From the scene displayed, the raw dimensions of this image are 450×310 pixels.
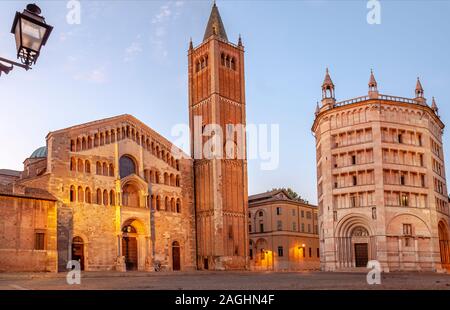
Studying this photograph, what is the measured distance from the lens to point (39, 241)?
43.3m

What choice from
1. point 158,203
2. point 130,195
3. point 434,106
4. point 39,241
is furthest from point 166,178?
point 434,106

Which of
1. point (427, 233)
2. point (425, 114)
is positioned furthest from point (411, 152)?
point (427, 233)

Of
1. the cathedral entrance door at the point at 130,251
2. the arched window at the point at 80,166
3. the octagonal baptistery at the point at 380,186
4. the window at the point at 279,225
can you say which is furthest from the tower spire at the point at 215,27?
the window at the point at 279,225

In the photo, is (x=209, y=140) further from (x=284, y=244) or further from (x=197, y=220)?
(x=284, y=244)

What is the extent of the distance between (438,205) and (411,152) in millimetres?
7202

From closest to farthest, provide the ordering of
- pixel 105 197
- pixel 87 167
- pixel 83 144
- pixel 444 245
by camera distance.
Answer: pixel 87 167
pixel 83 144
pixel 105 197
pixel 444 245

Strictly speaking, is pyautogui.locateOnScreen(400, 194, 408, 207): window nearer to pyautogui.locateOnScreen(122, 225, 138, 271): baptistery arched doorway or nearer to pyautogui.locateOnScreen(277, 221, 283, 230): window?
pyautogui.locateOnScreen(122, 225, 138, 271): baptistery arched doorway

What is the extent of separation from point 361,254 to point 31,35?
1958 inches

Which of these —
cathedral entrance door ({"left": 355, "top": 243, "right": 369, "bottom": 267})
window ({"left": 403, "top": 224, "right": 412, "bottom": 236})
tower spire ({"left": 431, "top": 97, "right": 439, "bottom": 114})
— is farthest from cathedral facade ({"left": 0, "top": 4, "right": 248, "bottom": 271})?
tower spire ({"left": 431, "top": 97, "right": 439, "bottom": 114})

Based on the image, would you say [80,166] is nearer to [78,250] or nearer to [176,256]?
[78,250]

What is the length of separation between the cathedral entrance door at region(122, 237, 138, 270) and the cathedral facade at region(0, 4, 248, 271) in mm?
100

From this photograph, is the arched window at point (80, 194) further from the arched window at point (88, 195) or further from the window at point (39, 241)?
the window at point (39, 241)

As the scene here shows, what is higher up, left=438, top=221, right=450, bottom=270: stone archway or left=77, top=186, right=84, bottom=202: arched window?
left=77, top=186, right=84, bottom=202: arched window

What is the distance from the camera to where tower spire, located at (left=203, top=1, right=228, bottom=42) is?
6362cm
